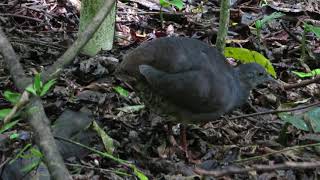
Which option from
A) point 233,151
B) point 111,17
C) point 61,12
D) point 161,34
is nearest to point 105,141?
point 233,151

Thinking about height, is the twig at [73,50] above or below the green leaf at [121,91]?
above

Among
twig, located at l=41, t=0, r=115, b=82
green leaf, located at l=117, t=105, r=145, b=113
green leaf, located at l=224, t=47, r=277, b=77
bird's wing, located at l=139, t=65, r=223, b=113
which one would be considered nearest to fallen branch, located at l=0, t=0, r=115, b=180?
twig, located at l=41, t=0, r=115, b=82

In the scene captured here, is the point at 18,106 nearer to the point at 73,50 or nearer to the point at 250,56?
the point at 73,50

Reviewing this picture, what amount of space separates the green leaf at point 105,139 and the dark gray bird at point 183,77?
413 mm

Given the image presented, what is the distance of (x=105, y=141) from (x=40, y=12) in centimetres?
301

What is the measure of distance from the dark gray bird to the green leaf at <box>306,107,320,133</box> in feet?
1.95

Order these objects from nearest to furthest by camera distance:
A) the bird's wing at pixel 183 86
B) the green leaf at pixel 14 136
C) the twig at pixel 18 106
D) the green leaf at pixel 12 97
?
the twig at pixel 18 106 → the green leaf at pixel 12 97 → the green leaf at pixel 14 136 → the bird's wing at pixel 183 86

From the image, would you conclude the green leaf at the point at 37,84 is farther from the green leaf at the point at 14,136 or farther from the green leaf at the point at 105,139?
the green leaf at the point at 105,139

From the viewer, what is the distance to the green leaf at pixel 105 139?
3851 mm

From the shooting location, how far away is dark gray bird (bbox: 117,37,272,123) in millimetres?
3920

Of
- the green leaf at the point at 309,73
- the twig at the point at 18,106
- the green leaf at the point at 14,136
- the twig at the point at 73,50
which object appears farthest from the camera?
the green leaf at the point at 309,73

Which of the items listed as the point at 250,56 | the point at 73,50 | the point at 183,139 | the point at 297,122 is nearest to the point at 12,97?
the point at 73,50

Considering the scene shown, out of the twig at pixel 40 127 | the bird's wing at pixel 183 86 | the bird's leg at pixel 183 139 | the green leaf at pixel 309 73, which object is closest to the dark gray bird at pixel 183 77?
the bird's wing at pixel 183 86

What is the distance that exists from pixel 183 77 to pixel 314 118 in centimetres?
96
